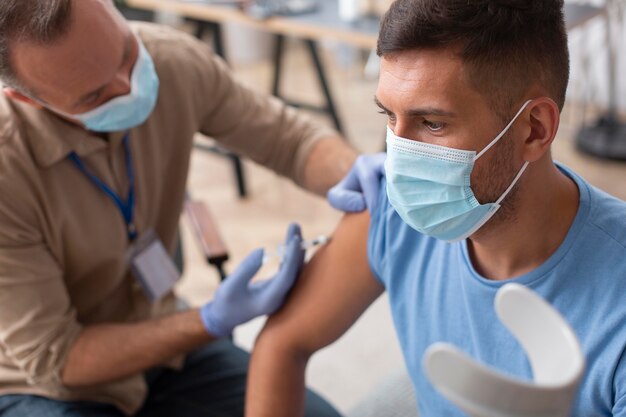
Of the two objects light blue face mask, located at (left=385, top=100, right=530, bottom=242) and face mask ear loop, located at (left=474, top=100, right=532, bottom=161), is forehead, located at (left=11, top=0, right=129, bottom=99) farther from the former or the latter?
face mask ear loop, located at (left=474, top=100, right=532, bottom=161)

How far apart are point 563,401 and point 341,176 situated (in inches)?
46.2

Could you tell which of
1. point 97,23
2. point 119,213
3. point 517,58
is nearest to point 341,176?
point 119,213

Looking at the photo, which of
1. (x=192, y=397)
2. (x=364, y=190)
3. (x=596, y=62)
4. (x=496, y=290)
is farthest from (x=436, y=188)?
(x=596, y=62)

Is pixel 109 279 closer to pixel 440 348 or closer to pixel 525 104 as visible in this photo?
pixel 525 104

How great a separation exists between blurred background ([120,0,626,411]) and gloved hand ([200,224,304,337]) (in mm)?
947

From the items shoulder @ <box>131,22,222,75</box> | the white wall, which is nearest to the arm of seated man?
shoulder @ <box>131,22,222,75</box>

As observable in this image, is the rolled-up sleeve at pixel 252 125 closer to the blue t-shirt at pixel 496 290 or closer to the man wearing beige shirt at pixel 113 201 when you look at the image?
the man wearing beige shirt at pixel 113 201

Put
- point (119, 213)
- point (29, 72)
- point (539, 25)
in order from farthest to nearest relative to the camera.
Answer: point (119, 213) < point (29, 72) < point (539, 25)

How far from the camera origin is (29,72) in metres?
1.48

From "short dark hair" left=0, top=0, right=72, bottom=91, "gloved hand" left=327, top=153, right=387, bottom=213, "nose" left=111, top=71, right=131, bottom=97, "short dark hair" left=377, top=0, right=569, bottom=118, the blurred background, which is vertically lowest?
the blurred background

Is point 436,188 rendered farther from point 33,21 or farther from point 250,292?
point 33,21

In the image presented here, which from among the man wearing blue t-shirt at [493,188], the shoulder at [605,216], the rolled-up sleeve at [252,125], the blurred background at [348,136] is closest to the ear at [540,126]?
the man wearing blue t-shirt at [493,188]

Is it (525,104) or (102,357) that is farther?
(102,357)

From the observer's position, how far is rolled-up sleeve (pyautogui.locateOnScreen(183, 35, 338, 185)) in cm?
193
